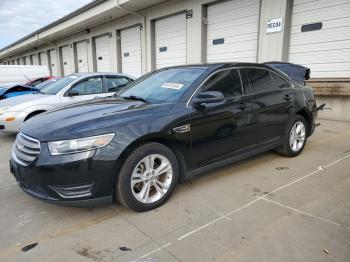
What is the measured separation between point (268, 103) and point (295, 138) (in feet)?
3.39

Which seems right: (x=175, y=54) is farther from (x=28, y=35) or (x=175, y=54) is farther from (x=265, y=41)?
(x=28, y=35)

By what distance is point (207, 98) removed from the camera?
3.44 metres

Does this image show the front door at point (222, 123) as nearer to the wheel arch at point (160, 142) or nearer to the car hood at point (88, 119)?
the wheel arch at point (160, 142)

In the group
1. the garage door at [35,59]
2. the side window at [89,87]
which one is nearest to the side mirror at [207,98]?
the side window at [89,87]

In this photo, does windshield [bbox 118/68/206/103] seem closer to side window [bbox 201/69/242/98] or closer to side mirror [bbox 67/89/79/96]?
side window [bbox 201/69/242/98]

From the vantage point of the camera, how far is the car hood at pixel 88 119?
9.35ft

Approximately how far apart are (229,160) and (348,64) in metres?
6.28

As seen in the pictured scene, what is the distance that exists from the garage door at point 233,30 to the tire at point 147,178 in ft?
27.1

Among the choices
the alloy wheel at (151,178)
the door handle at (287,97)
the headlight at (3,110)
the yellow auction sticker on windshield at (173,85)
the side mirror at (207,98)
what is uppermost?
the yellow auction sticker on windshield at (173,85)

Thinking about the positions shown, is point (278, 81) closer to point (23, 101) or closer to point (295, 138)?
point (295, 138)

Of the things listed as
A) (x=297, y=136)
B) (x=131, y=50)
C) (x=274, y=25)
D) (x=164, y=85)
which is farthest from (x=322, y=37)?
(x=131, y=50)

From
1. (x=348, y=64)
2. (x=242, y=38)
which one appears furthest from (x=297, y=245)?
(x=242, y=38)

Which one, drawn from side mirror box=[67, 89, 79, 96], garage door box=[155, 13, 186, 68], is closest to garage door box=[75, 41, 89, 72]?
garage door box=[155, 13, 186, 68]

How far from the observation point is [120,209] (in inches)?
129
